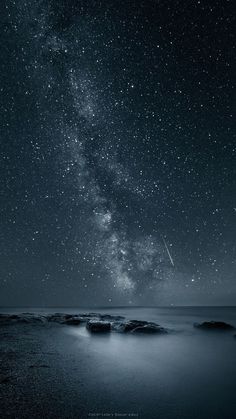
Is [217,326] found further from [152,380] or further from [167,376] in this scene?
[152,380]

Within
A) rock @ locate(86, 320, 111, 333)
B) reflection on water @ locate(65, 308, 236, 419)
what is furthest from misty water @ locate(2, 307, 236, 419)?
rock @ locate(86, 320, 111, 333)

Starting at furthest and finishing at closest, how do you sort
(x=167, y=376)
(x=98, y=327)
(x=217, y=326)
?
(x=217, y=326), (x=98, y=327), (x=167, y=376)

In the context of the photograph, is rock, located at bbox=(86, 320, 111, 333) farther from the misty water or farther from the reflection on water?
the misty water

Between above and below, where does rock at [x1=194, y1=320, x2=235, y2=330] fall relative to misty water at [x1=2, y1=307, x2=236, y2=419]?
below

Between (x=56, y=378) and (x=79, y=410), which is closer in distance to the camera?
(x=79, y=410)

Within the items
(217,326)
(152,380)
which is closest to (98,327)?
(217,326)

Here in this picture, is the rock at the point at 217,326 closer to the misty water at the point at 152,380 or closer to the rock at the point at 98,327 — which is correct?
the misty water at the point at 152,380

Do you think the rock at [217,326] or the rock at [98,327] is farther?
the rock at [217,326]

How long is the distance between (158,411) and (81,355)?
6.61 metres

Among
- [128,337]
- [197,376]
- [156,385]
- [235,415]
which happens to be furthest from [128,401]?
[128,337]

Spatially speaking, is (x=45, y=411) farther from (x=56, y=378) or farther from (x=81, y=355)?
(x=81, y=355)

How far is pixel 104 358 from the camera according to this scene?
36.5 feet

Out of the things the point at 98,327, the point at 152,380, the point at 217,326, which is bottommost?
the point at 217,326

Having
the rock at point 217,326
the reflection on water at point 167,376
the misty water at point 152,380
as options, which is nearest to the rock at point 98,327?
the reflection on water at point 167,376
